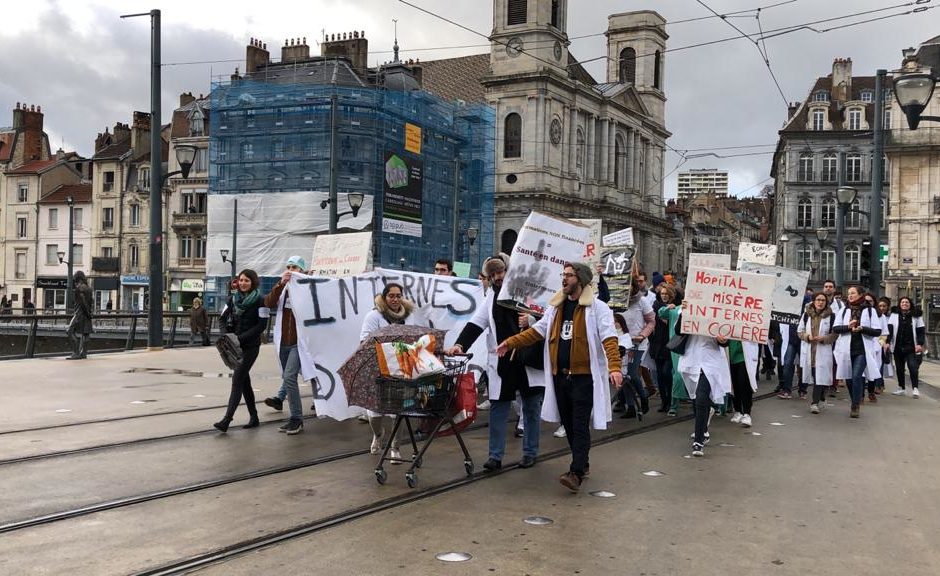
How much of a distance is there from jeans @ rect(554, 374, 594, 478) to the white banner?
95.6 inches

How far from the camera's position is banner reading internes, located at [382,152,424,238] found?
4772 cm

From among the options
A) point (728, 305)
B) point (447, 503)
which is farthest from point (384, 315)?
point (728, 305)

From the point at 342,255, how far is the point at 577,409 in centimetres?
636

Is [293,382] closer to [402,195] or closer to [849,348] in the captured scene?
[849,348]

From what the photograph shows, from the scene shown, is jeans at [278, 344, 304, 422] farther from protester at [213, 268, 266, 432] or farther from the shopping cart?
the shopping cart

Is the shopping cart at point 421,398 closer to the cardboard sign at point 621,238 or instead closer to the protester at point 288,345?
the protester at point 288,345

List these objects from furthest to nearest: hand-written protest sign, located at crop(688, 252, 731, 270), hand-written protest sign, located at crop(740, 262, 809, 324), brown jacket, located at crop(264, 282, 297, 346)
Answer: hand-written protest sign, located at crop(688, 252, 731, 270)
hand-written protest sign, located at crop(740, 262, 809, 324)
brown jacket, located at crop(264, 282, 297, 346)

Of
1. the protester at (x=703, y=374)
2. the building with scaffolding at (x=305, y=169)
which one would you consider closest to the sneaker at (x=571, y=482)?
the protester at (x=703, y=374)

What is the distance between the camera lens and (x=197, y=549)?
5.69 meters

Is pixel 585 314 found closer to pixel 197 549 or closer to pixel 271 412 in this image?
pixel 197 549

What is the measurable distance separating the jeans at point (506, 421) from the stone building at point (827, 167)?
7360 centimetres

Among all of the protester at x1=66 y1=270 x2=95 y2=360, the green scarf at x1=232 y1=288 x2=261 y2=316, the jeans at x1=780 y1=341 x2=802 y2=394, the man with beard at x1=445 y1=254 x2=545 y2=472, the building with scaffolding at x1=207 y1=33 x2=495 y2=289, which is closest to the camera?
the man with beard at x1=445 y1=254 x2=545 y2=472

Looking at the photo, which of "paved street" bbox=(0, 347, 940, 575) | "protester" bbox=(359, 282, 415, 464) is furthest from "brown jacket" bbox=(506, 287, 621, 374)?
"protester" bbox=(359, 282, 415, 464)

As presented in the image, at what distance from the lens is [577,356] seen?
25.3 feet
